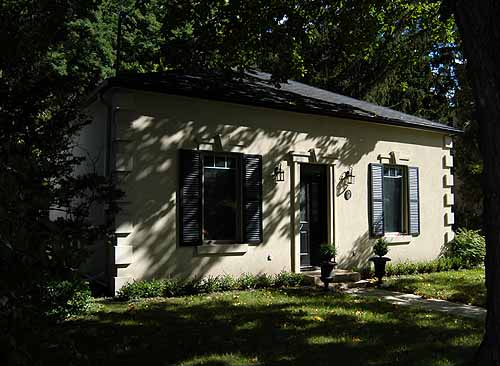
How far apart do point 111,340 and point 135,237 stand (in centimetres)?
313

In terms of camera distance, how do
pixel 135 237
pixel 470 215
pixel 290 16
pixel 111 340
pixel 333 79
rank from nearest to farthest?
pixel 111 340
pixel 135 237
pixel 290 16
pixel 470 215
pixel 333 79

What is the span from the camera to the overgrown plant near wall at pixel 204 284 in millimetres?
8305

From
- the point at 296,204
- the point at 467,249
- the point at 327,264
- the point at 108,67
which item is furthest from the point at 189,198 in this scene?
the point at 108,67

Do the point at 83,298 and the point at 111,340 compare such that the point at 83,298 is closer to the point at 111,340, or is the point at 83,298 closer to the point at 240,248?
the point at 111,340

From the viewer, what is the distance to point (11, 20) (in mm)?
4961

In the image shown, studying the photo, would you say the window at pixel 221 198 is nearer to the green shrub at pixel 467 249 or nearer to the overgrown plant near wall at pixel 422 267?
the overgrown plant near wall at pixel 422 267

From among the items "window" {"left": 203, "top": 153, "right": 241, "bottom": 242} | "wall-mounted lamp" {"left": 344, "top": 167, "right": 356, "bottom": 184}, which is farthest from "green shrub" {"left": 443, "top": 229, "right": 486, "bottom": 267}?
"window" {"left": 203, "top": 153, "right": 241, "bottom": 242}

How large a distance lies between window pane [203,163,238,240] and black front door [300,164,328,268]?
1980 mm

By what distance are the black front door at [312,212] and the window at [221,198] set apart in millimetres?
1934

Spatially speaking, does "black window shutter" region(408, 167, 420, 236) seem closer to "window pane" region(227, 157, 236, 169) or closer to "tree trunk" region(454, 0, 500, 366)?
"window pane" region(227, 157, 236, 169)

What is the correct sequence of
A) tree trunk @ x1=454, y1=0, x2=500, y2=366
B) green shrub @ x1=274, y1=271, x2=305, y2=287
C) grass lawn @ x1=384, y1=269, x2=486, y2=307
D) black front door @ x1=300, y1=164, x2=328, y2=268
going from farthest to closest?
black front door @ x1=300, y1=164, x2=328, y2=268 < green shrub @ x1=274, y1=271, x2=305, y2=287 < grass lawn @ x1=384, y1=269, x2=486, y2=307 < tree trunk @ x1=454, y1=0, x2=500, y2=366

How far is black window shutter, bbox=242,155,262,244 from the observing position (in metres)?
9.84

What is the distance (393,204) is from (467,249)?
2867 mm

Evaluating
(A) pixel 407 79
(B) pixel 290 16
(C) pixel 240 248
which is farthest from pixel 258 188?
(A) pixel 407 79
